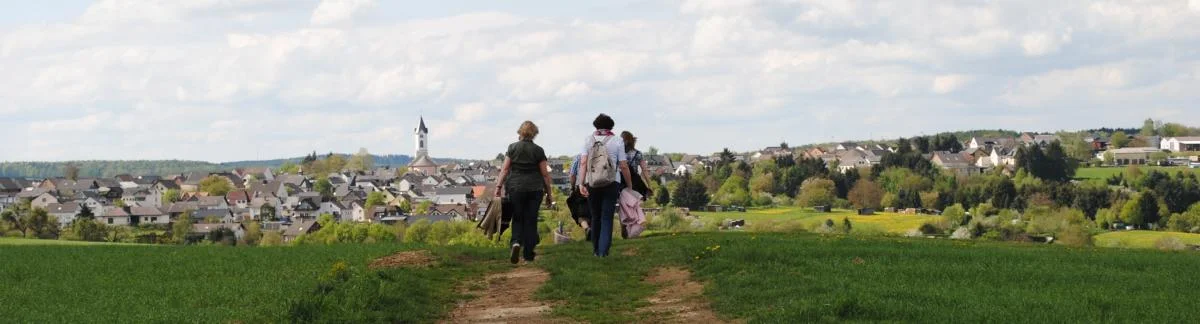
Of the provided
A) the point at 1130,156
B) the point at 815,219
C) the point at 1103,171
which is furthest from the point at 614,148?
the point at 1130,156

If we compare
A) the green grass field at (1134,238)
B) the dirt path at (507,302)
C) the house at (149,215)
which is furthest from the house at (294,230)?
the dirt path at (507,302)

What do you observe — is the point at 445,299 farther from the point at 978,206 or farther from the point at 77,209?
the point at 77,209

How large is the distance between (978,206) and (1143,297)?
11892cm

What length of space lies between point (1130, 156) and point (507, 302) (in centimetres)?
19143

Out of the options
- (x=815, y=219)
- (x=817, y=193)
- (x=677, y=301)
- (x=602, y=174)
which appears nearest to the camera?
(x=677, y=301)

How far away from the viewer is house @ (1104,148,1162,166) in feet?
617

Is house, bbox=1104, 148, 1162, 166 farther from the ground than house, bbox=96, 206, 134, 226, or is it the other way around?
house, bbox=1104, 148, 1162, 166

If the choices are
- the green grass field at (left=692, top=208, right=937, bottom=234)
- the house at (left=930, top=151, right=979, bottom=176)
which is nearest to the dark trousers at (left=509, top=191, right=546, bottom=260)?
the green grass field at (left=692, top=208, right=937, bottom=234)

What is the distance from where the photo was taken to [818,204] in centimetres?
13675

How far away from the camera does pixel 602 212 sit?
771 inches

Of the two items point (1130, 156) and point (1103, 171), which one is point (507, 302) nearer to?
point (1103, 171)

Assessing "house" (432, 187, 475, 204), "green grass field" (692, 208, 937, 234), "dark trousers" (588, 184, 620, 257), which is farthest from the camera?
"house" (432, 187, 475, 204)

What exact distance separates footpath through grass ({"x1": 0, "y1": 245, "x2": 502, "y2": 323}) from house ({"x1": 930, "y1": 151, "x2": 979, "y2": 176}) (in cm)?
16651

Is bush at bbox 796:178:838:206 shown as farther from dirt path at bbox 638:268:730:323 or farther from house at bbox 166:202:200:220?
dirt path at bbox 638:268:730:323
